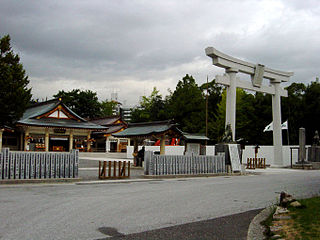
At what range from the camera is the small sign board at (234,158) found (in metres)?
22.1

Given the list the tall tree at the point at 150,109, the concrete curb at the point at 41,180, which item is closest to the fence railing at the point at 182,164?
the concrete curb at the point at 41,180

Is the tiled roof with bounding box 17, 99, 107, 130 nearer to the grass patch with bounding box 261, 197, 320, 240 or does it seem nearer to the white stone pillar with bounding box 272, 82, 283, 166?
the white stone pillar with bounding box 272, 82, 283, 166

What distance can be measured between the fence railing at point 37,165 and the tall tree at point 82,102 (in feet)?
175

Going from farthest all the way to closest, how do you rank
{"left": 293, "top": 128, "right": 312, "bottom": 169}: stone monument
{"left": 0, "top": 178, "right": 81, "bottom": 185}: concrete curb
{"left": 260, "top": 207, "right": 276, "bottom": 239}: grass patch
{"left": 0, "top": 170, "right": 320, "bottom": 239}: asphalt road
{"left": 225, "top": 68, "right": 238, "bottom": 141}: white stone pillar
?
{"left": 293, "top": 128, "right": 312, "bottom": 169}: stone monument → {"left": 225, "top": 68, "right": 238, "bottom": 141}: white stone pillar → {"left": 0, "top": 178, "right": 81, "bottom": 185}: concrete curb → {"left": 0, "top": 170, "right": 320, "bottom": 239}: asphalt road → {"left": 260, "top": 207, "right": 276, "bottom": 239}: grass patch

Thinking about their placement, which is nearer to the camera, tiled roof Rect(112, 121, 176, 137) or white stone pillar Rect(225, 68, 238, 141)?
white stone pillar Rect(225, 68, 238, 141)

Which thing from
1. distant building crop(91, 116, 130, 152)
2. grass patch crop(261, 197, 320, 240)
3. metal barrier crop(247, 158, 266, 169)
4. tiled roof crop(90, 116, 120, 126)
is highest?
tiled roof crop(90, 116, 120, 126)

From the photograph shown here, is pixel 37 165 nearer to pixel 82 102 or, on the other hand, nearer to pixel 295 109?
pixel 295 109

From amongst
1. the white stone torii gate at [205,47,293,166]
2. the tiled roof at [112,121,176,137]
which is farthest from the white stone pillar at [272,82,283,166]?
the tiled roof at [112,121,176,137]

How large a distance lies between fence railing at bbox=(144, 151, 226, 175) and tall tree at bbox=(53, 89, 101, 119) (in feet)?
164

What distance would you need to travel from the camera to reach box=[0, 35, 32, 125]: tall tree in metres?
27.4

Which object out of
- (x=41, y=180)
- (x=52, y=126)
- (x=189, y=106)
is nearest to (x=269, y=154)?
(x=189, y=106)

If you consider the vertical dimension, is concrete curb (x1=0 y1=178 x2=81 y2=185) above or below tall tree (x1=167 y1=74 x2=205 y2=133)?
below

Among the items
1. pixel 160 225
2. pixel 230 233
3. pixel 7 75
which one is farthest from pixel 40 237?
pixel 7 75

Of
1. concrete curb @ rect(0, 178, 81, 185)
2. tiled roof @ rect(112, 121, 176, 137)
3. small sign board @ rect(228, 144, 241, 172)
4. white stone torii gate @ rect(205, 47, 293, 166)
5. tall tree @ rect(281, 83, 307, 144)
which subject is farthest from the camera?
tall tree @ rect(281, 83, 307, 144)
